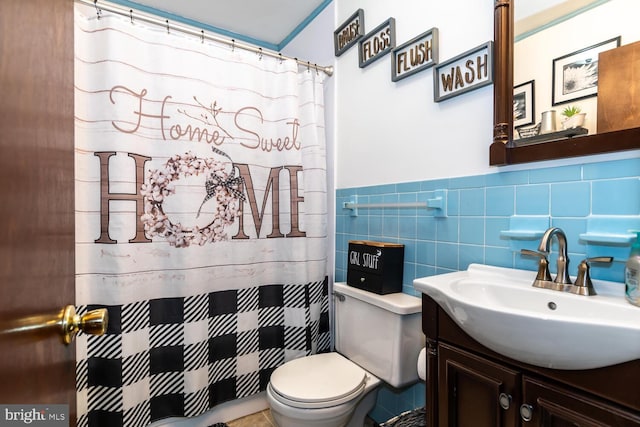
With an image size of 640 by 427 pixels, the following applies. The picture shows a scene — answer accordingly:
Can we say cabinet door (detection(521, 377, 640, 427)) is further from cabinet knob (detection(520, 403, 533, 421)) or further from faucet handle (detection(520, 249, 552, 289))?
faucet handle (detection(520, 249, 552, 289))

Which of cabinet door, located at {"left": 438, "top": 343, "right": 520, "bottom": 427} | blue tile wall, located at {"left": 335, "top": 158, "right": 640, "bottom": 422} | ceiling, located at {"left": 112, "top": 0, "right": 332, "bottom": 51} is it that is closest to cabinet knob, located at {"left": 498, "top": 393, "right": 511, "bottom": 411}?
cabinet door, located at {"left": 438, "top": 343, "right": 520, "bottom": 427}

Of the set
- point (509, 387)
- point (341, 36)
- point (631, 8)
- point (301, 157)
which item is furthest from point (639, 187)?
point (341, 36)

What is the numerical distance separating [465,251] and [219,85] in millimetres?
1407

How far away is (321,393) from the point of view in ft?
4.13

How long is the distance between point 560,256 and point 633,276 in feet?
0.58

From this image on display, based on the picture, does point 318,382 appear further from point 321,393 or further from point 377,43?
point 377,43

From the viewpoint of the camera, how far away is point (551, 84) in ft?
3.30

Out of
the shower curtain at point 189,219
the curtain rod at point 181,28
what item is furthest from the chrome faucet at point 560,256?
the curtain rod at point 181,28

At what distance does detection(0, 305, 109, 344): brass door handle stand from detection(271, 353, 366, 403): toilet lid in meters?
0.86

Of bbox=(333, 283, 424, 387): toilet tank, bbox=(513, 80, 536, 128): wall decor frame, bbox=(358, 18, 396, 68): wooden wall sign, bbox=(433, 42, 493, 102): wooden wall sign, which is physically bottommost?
bbox=(333, 283, 424, 387): toilet tank

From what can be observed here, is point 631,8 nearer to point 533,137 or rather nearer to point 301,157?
point 533,137

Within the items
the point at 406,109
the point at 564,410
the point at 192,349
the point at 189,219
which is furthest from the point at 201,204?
the point at 564,410

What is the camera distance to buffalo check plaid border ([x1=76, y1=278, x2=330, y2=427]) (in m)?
1.41

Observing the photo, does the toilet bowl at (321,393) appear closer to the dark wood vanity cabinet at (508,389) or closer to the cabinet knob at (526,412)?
the dark wood vanity cabinet at (508,389)
